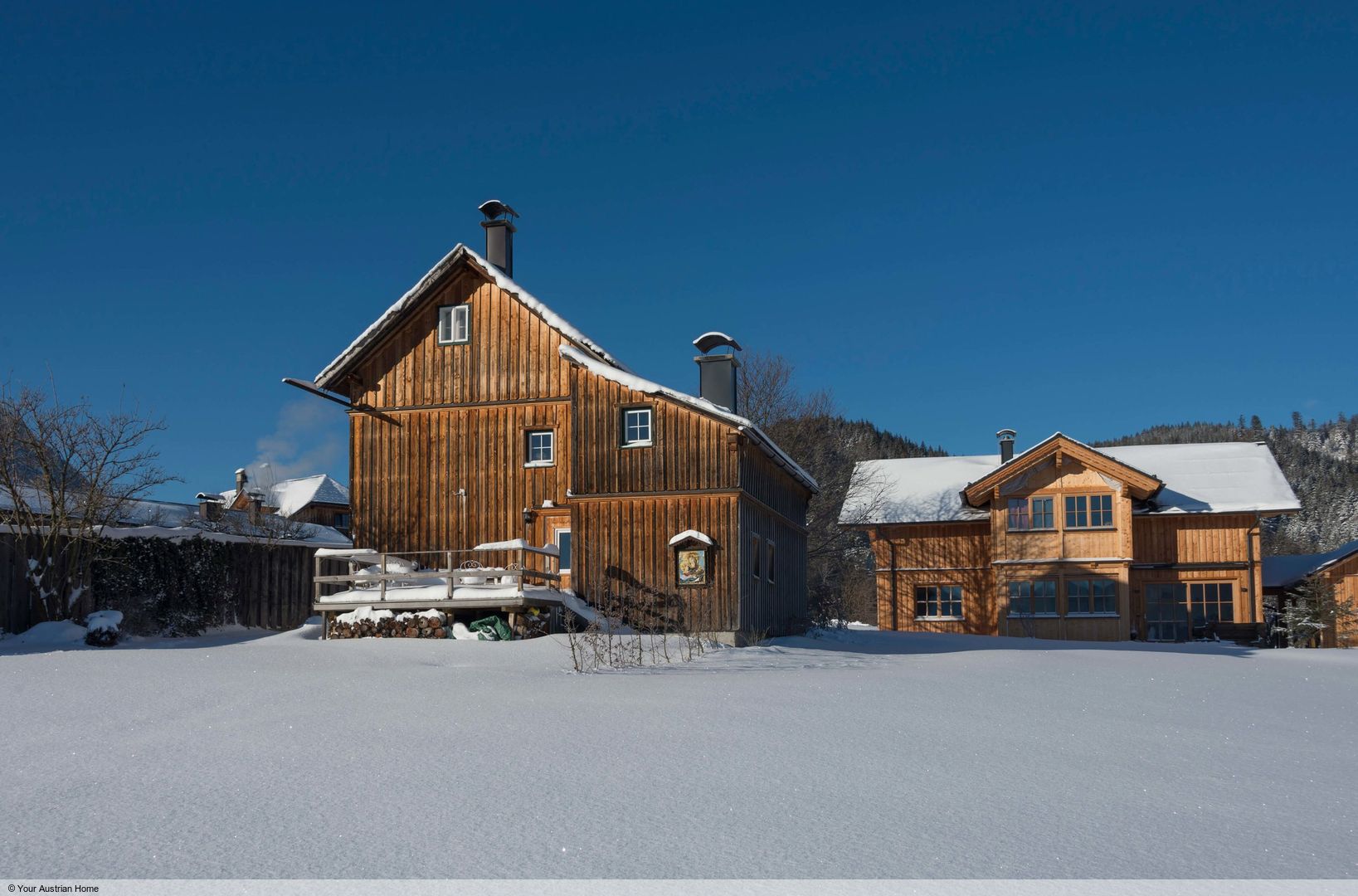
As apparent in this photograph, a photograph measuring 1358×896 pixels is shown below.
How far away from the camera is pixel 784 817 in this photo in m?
6.03

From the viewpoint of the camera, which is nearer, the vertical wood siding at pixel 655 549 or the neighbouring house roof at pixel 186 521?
the vertical wood siding at pixel 655 549

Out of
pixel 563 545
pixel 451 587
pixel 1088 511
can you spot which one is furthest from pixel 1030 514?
pixel 451 587

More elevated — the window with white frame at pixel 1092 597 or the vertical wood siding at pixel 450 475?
the vertical wood siding at pixel 450 475

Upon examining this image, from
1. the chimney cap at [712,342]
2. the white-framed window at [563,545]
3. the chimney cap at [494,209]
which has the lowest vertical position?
the white-framed window at [563,545]

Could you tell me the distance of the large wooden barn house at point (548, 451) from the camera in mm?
21359

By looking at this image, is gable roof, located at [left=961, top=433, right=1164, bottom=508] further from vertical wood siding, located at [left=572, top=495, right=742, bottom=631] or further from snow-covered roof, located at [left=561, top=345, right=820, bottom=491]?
vertical wood siding, located at [left=572, top=495, right=742, bottom=631]

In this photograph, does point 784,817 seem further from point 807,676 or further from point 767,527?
point 767,527

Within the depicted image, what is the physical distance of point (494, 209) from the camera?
24922 mm

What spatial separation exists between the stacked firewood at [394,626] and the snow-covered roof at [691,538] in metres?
4.32

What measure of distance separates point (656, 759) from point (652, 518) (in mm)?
14192

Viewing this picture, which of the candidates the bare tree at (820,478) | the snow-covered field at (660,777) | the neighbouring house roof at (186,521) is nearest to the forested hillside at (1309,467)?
the bare tree at (820,478)

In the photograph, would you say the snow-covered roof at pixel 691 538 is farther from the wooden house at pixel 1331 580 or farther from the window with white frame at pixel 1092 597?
the wooden house at pixel 1331 580

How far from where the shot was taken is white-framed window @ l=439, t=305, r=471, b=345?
23.5m
